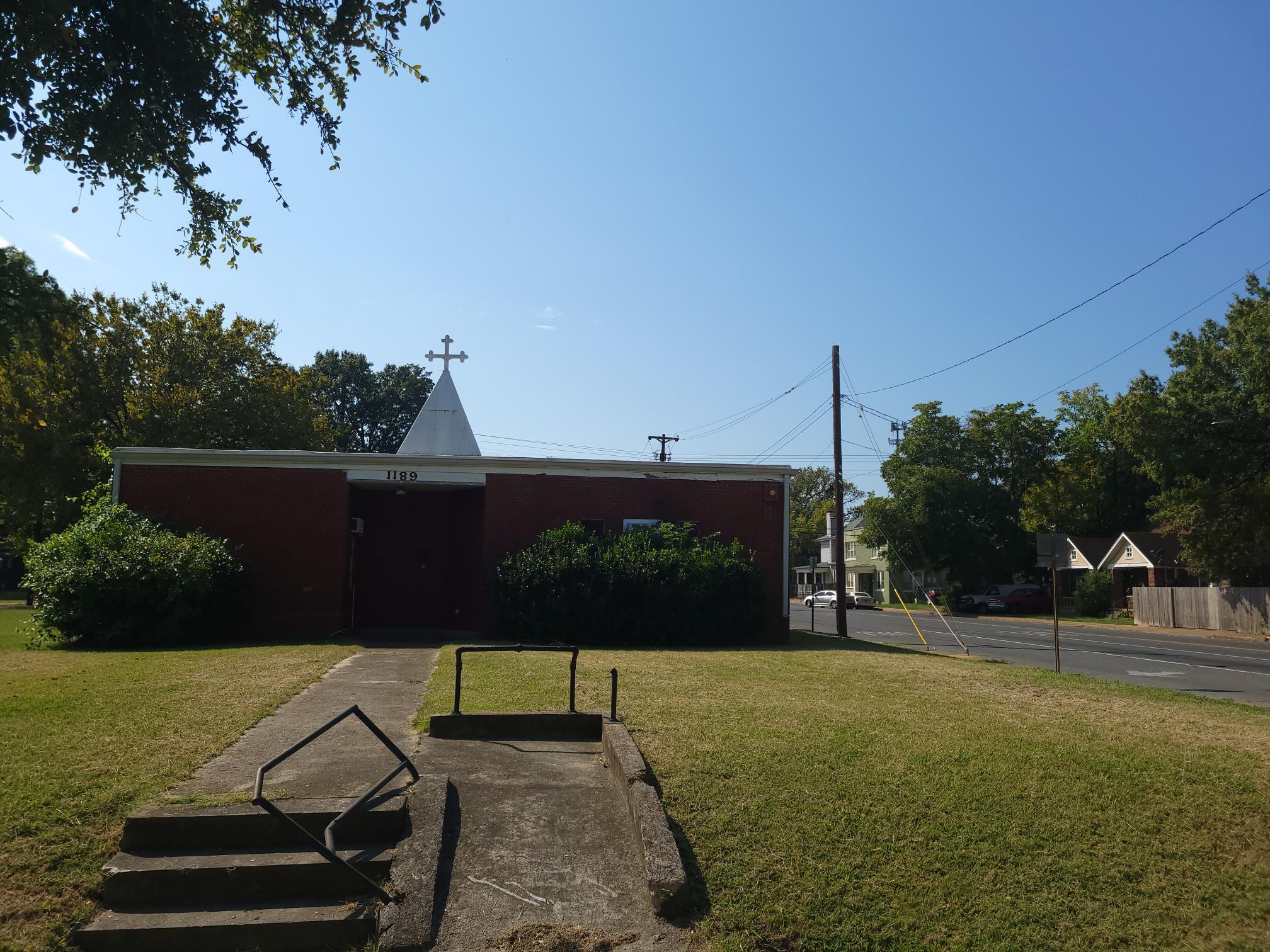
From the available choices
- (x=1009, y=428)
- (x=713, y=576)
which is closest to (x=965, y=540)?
(x=1009, y=428)

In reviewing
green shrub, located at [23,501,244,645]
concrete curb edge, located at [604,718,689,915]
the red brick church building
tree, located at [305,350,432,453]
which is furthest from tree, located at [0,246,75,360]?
tree, located at [305,350,432,453]

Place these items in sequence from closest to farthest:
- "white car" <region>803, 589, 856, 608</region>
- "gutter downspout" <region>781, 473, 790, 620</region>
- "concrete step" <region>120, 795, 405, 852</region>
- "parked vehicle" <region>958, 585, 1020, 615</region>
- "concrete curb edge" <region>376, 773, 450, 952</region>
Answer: "concrete curb edge" <region>376, 773, 450, 952</region>
"concrete step" <region>120, 795, 405, 852</region>
"gutter downspout" <region>781, 473, 790, 620</region>
"parked vehicle" <region>958, 585, 1020, 615</region>
"white car" <region>803, 589, 856, 608</region>

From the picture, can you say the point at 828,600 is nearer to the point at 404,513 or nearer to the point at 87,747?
the point at 404,513

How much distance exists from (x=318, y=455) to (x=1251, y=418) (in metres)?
30.2

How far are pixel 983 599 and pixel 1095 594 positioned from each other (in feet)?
19.1

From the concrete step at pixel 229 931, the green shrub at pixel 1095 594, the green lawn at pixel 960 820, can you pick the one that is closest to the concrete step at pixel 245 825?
the concrete step at pixel 229 931

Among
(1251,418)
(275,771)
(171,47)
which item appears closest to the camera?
(275,771)

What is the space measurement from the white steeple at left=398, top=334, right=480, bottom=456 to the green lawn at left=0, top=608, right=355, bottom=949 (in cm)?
1130

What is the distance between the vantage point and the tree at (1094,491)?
167ft

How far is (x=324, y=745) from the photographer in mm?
7348

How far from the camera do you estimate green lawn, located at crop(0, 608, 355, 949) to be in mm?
4766

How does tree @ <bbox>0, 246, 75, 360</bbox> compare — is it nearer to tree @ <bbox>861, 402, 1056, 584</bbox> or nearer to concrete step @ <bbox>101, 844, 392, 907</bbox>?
concrete step @ <bbox>101, 844, 392, 907</bbox>

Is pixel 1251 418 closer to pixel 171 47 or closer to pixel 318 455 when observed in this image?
pixel 318 455

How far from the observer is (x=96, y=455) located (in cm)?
3125
